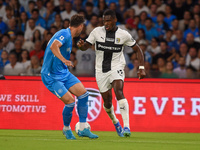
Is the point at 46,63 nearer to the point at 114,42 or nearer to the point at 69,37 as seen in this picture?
the point at 69,37

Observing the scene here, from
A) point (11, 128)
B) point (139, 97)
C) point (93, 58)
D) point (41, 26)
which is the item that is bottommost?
point (11, 128)

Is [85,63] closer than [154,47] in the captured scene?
Yes

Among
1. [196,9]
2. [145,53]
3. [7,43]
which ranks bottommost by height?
[145,53]

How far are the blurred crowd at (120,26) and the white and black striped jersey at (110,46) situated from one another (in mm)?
3126

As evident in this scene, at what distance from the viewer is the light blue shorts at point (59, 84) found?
7.60 m

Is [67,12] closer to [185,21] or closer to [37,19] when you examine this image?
[37,19]

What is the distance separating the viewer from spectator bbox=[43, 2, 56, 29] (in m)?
15.1

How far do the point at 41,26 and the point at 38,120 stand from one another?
17.4 feet

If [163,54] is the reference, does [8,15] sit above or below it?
above

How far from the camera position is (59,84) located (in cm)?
764

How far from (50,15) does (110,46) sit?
6.78m

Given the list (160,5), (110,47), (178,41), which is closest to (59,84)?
(110,47)

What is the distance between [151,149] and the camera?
653cm

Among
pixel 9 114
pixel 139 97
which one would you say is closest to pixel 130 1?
pixel 139 97
